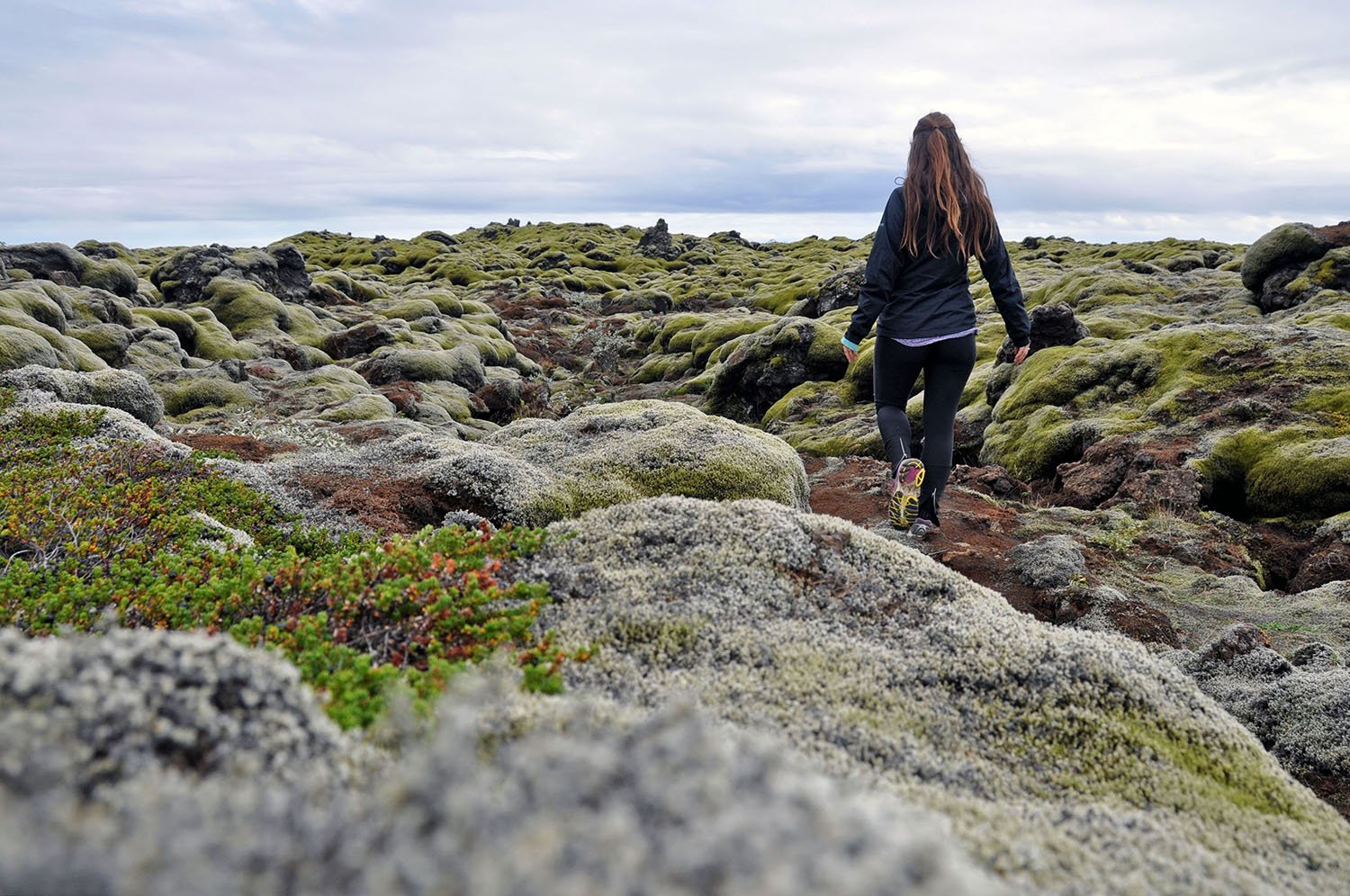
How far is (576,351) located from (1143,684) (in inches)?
2375

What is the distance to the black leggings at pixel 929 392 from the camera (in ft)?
41.7

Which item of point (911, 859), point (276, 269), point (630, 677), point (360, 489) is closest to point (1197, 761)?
point (630, 677)

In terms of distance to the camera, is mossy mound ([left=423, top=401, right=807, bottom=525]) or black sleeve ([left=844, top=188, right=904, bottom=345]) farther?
mossy mound ([left=423, top=401, right=807, bottom=525])

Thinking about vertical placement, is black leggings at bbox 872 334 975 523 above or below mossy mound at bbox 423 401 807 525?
above

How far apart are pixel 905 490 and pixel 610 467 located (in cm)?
514

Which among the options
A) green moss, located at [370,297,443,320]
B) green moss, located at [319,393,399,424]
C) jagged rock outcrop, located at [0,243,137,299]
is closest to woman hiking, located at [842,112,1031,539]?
green moss, located at [319,393,399,424]

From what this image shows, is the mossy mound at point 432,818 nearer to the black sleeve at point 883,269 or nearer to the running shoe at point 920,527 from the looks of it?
the black sleeve at point 883,269

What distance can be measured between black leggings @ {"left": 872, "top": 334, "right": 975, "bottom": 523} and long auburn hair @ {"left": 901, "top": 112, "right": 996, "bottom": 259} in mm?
1502

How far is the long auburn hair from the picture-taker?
11.9 meters

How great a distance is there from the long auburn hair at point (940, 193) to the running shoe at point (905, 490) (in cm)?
340

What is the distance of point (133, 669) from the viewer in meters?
3.34

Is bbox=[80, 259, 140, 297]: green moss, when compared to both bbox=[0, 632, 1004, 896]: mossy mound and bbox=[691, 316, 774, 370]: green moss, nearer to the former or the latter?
bbox=[691, 316, 774, 370]: green moss

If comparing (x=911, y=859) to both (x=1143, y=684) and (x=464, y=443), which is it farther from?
(x=464, y=443)

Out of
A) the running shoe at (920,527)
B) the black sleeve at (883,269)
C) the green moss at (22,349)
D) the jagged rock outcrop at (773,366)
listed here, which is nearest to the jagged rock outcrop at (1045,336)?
the jagged rock outcrop at (773,366)
